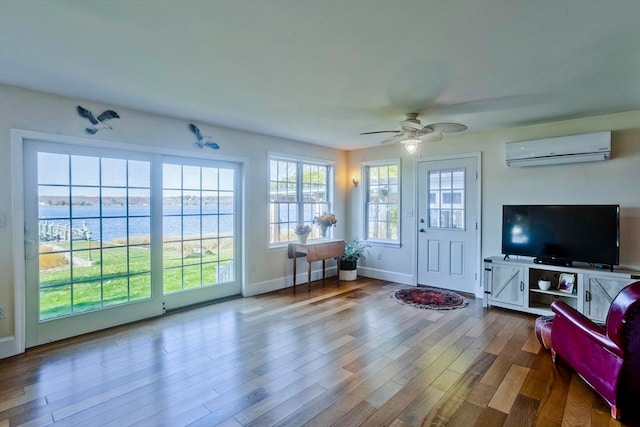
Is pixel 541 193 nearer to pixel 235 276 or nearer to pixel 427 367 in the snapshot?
pixel 427 367

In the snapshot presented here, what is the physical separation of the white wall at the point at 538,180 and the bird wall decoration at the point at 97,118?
4.03 metres

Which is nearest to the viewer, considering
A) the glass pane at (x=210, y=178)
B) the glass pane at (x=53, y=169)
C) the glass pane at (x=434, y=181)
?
the glass pane at (x=53, y=169)

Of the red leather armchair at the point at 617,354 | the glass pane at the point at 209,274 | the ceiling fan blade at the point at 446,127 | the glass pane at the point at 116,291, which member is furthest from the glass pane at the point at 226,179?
the red leather armchair at the point at 617,354

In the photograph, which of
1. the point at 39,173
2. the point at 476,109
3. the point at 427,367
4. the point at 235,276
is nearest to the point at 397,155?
the point at 476,109

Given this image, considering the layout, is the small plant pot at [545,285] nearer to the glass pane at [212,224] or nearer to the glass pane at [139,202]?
the glass pane at [212,224]

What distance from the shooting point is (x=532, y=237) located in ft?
13.6

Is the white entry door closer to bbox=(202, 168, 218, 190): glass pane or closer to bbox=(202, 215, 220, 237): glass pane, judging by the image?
bbox=(202, 215, 220, 237): glass pane

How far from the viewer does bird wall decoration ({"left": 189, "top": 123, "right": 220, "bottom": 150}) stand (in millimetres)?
4184

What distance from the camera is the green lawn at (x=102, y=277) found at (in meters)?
3.29

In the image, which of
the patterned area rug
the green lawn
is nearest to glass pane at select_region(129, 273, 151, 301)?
the green lawn

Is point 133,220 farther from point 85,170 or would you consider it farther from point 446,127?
point 446,127

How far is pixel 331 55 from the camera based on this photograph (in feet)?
7.81

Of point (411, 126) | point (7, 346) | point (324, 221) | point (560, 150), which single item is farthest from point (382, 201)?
point (7, 346)

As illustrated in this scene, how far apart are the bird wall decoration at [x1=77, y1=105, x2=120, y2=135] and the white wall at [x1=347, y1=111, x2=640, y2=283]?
159 inches
